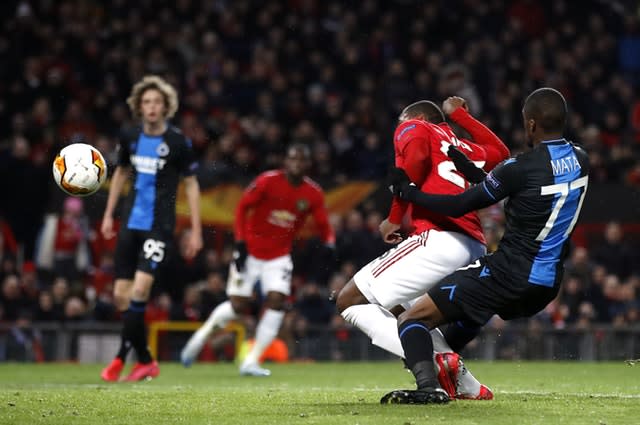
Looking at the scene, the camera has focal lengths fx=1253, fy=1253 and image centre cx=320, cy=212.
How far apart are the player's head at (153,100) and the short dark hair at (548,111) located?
4617 millimetres

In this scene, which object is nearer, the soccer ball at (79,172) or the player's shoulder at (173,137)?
the soccer ball at (79,172)

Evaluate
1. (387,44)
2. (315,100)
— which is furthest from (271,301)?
(387,44)

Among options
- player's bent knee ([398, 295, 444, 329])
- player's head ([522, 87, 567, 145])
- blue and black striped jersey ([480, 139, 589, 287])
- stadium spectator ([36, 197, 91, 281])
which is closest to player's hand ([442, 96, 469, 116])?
player's head ([522, 87, 567, 145])

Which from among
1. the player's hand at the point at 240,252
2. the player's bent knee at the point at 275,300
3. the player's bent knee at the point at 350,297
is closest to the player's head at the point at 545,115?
the player's bent knee at the point at 350,297

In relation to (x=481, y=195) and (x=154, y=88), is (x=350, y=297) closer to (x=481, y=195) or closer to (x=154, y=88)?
(x=481, y=195)

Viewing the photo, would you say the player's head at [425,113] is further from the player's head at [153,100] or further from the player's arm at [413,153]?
the player's head at [153,100]

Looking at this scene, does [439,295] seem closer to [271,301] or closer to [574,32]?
[271,301]

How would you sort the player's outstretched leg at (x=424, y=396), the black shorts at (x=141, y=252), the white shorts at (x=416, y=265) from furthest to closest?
1. the black shorts at (x=141, y=252)
2. the white shorts at (x=416, y=265)
3. the player's outstretched leg at (x=424, y=396)

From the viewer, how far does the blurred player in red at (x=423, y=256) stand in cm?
746

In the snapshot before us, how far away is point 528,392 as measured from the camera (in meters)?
8.82

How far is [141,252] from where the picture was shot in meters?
10.8

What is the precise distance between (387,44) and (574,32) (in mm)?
3803

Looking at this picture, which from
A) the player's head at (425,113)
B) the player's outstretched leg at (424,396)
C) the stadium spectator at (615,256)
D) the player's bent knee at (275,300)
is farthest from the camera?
the stadium spectator at (615,256)

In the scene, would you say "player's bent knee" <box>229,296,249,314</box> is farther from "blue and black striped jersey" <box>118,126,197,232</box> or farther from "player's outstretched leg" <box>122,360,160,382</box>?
"blue and black striped jersey" <box>118,126,197,232</box>
